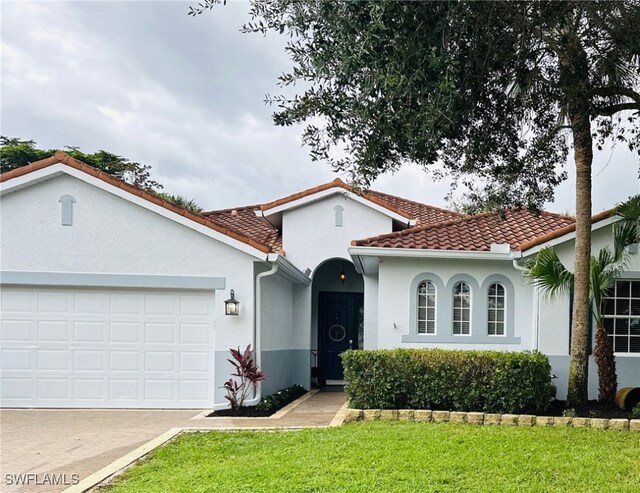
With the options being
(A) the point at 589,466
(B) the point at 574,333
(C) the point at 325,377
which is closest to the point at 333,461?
(A) the point at 589,466

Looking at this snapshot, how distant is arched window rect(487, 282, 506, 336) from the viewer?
1366cm

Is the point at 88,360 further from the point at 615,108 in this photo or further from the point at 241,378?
the point at 615,108

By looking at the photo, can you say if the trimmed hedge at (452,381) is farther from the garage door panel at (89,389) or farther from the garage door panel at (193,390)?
the garage door panel at (89,389)

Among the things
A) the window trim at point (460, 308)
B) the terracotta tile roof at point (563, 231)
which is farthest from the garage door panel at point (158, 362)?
the terracotta tile roof at point (563, 231)

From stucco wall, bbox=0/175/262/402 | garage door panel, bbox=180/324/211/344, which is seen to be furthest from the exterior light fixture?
garage door panel, bbox=180/324/211/344

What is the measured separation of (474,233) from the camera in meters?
14.5

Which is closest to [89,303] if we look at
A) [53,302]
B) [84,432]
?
[53,302]

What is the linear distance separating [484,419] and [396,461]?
3.43 m

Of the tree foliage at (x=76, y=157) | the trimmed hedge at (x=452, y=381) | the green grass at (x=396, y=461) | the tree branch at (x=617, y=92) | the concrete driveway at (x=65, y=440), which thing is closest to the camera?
the green grass at (x=396, y=461)

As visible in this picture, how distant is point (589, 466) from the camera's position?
7.13 metres

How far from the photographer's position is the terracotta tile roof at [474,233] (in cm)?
1330

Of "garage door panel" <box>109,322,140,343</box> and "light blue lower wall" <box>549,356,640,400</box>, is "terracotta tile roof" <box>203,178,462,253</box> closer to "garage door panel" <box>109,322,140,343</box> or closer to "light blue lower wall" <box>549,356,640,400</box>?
"garage door panel" <box>109,322,140,343</box>

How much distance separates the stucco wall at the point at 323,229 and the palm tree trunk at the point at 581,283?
6.84m

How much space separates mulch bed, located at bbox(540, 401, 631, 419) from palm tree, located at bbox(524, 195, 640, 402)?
0.34 metres
